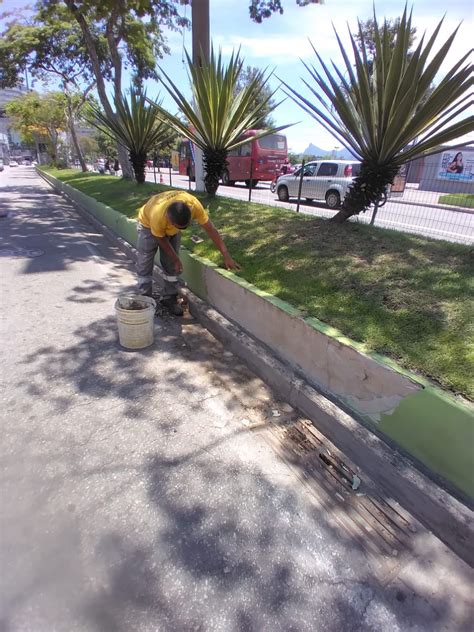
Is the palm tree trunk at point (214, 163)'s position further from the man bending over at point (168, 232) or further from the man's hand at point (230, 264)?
the man's hand at point (230, 264)

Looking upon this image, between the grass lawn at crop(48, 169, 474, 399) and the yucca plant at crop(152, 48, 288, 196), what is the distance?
2781 mm

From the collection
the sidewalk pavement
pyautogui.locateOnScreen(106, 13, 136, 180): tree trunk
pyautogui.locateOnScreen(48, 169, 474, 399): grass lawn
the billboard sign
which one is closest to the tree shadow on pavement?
the sidewalk pavement

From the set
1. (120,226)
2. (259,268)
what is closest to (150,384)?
(259,268)

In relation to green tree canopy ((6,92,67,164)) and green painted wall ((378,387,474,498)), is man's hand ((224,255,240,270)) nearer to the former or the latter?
green painted wall ((378,387,474,498))

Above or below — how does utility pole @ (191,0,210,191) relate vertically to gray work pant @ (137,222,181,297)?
above

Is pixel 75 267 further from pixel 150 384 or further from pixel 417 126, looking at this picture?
pixel 417 126

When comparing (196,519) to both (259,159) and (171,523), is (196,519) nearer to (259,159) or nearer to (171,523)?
(171,523)

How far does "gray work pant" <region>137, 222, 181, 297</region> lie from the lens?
4.66 metres

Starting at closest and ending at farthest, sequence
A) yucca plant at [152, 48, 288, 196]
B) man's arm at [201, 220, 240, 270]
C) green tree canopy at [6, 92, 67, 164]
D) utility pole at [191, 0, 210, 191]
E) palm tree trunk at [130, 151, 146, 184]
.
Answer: man's arm at [201, 220, 240, 270]
yucca plant at [152, 48, 288, 196]
utility pole at [191, 0, 210, 191]
palm tree trunk at [130, 151, 146, 184]
green tree canopy at [6, 92, 67, 164]

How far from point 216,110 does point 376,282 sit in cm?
553

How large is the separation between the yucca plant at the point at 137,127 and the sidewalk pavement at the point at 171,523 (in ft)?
32.9

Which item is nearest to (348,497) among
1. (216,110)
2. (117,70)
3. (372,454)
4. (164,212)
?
(372,454)

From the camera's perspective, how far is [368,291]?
141 inches

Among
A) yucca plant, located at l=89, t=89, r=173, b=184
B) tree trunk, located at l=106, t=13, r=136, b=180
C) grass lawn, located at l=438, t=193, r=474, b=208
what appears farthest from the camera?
tree trunk, located at l=106, t=13, r=136, b=180
